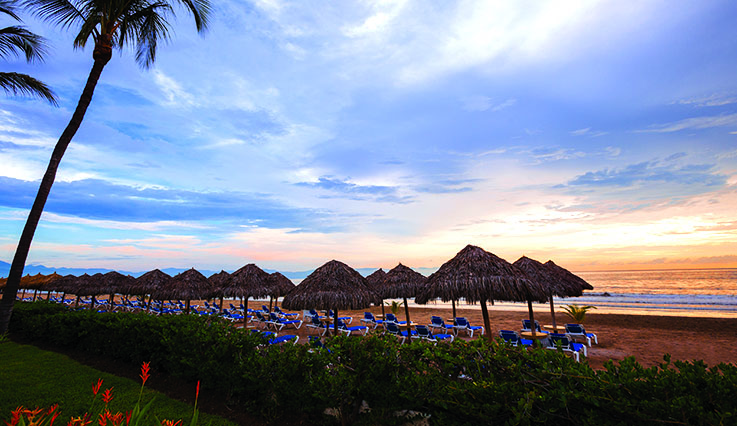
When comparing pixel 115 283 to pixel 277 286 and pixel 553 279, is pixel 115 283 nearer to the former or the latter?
pixel 277 286

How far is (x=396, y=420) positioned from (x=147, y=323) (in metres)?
5.61

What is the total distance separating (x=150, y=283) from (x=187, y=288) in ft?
11.5

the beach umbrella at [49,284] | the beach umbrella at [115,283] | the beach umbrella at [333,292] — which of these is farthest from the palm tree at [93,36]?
the beach umbrella at [49,284]

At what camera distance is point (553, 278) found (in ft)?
48.7

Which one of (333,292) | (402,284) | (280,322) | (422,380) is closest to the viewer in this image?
(422,380)

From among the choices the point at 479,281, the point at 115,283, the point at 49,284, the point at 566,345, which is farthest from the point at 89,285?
the point at 566,345

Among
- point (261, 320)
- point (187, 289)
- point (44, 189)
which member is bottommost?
point (261, 320)

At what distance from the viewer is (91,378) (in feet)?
19.9

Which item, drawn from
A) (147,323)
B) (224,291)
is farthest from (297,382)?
(224,291)

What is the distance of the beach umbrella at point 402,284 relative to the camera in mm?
14227

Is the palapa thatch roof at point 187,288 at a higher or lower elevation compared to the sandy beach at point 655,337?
higher

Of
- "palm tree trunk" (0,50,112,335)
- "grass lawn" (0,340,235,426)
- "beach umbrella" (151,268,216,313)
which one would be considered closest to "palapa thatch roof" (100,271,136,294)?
"beach umbrella" (151,268,216,313)

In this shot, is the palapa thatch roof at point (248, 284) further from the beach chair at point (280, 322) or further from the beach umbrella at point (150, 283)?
the beach umbrella at point (150, 283)

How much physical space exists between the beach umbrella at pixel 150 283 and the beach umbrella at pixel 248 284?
5.72 meters
